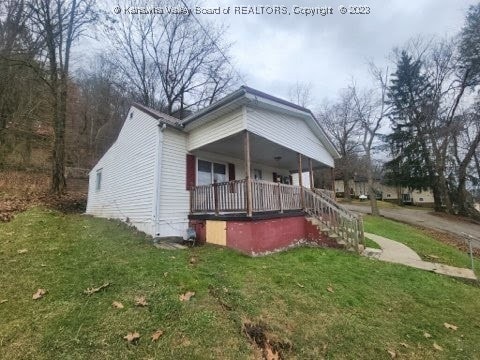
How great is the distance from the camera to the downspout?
29.0 ft

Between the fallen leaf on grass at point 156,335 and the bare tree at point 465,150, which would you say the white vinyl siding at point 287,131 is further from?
the bare tree at point 465,150

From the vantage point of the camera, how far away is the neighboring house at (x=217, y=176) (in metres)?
8.31

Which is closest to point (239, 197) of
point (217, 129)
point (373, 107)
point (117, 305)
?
point (217, 129)

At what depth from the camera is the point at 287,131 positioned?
10664 mm

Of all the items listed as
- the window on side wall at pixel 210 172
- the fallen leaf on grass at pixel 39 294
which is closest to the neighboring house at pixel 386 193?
the window on side wall at pixel 210 172

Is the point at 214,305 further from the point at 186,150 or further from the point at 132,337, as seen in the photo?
the point at 186,150

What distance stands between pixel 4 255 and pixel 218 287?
185 inches

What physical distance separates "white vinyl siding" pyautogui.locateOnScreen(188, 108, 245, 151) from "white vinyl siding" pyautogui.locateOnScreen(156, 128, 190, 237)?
0.49 meters

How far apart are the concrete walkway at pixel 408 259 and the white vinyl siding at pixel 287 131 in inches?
189

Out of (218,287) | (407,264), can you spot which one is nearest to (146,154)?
(218,287)

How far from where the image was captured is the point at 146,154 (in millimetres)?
9977

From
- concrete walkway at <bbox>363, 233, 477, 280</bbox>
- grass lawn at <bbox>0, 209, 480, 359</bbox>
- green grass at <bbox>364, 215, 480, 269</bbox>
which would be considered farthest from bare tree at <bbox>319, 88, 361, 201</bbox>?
grass lawn at <bbox>0, 209, 480, 359</bbox>

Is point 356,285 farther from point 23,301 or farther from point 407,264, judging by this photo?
point 23,301

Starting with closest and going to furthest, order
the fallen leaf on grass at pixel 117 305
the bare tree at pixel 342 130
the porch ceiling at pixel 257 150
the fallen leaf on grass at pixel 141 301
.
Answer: the fallen leaf on grass at pixel 117 305 < the fallen leaf on grass at pixel 141 301 < the porch ceiling at pixel 257 150 < the bare tree at pixel 342 130
